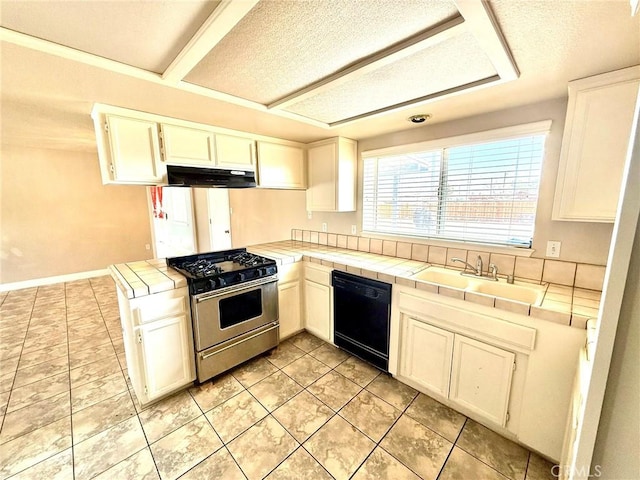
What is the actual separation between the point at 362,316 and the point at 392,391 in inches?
23.8

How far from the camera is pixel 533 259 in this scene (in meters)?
1.86

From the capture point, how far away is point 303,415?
5.90 ft

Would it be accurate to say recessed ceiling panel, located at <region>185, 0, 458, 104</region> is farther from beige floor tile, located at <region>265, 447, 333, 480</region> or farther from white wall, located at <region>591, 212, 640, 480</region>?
beige floor tile, located at <region>265, 447, 333, 480</region>

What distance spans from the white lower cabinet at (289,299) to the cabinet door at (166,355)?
880 mm

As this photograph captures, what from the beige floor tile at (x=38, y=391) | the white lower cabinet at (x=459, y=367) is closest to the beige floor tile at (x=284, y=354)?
the white lower cabinet at (x=459, y=367)

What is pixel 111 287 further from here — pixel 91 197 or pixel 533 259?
pixel 533 259

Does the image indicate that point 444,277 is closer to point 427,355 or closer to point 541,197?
point 427,355

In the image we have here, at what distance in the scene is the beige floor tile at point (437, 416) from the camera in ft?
5.51

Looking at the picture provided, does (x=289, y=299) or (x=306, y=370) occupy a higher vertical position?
(x=289, y=299)

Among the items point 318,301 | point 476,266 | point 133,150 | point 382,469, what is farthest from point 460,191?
point 133,150

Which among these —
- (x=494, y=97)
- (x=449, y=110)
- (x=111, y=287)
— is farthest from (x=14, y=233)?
(x=494, y=97)

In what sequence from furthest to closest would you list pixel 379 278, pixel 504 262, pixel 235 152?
1. pixel 235 152
2. pixel 379 278
3. pixel 504 262

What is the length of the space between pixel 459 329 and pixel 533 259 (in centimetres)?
79

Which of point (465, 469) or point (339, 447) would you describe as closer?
point (465, 469)
